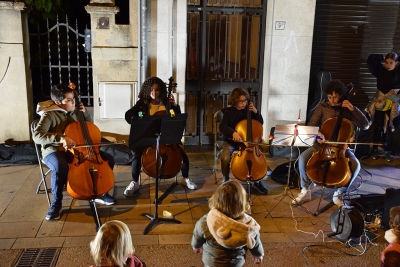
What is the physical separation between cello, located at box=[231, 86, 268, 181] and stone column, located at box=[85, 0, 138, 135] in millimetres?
2836

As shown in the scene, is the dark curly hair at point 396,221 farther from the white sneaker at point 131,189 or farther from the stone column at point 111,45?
the stone column at point 111,45

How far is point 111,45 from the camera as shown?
283 inches

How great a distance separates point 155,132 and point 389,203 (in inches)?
105

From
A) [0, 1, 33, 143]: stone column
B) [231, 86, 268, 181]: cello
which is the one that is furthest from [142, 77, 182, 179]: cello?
[0, 1, 33, 143]: stone column

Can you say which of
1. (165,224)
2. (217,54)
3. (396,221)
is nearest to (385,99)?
(217,54)

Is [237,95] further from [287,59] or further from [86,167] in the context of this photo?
[287,59]

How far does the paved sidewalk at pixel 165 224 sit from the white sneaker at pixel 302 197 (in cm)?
9

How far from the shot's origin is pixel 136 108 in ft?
18.9

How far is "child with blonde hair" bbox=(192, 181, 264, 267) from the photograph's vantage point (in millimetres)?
3002

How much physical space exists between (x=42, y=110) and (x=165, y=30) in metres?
2.82

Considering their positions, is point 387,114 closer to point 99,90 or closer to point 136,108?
point 136,108

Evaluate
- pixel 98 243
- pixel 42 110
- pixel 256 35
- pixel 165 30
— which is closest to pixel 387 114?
pixel 256 35

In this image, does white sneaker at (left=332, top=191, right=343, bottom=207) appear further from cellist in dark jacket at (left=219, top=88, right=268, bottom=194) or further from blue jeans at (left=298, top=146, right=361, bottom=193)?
cellist in dark jacket at (left=219, top=88, right=268, bottom=194)

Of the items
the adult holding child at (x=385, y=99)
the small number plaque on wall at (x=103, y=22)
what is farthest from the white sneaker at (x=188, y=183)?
the adult holding child at (x=385, y=99)
